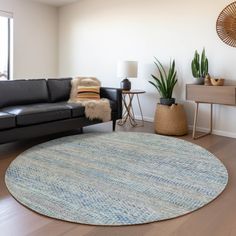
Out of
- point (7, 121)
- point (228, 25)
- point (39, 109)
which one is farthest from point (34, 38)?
point (228, 25)

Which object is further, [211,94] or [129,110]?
[129,110]

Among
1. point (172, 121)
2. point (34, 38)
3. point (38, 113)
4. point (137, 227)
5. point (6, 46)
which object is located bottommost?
point (137, 227)

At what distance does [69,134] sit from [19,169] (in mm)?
1468

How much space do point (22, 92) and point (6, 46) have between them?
218cm

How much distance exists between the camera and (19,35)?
5.56 m

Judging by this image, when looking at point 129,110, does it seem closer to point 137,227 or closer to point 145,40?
point 145,40

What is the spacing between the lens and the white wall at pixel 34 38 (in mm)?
5523

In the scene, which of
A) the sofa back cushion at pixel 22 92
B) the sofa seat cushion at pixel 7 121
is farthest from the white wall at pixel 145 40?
the sofa seat cushion at pixel 7 121

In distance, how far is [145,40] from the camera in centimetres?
486

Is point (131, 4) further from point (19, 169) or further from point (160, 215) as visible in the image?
point (160, 215)

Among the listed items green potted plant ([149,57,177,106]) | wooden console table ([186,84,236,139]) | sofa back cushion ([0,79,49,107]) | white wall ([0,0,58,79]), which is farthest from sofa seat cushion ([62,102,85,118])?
white wall ([0,0,58,79])

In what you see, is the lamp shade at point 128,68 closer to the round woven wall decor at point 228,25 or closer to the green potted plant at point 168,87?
the green potted plant at point 168,87

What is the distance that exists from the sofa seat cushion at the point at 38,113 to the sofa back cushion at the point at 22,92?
0.80 ft

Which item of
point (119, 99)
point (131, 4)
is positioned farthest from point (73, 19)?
point (119, 99)
